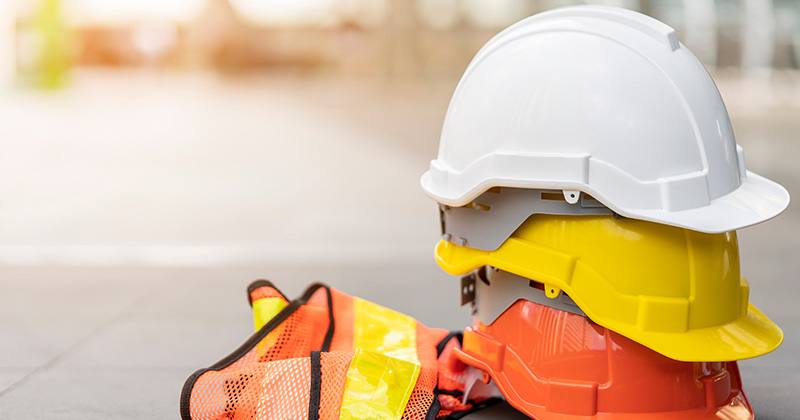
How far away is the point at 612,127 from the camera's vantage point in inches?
71.2

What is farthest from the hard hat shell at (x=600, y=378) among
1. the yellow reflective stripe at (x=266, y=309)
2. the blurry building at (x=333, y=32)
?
the blurry building at (x=333, y=32)

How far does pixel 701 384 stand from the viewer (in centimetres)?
196

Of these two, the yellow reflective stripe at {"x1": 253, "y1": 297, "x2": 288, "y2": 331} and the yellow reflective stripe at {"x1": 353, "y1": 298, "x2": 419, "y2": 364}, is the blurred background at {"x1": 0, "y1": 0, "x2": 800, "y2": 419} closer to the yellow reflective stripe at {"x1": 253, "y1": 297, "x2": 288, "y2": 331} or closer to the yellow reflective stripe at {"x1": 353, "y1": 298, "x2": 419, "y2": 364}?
the yellow reflective stripe at {"x1": 253, "y1": 297, "x2": 288, "y2": 331}

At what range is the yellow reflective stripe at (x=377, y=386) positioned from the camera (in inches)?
77.1

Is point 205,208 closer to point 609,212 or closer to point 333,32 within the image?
point 609,212

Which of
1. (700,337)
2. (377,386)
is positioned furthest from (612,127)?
(377,386)

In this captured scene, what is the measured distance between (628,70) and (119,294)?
2604 mm

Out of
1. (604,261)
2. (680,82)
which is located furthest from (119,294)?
(680,82)

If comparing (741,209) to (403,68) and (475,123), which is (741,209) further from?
(403,68)

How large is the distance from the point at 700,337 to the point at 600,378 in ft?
0.85

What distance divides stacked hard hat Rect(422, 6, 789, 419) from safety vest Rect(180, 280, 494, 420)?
244 mm

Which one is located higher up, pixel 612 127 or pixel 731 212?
pixel 612 127

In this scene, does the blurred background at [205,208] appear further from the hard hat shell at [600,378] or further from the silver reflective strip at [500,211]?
the silver reflective strip at [500,211]

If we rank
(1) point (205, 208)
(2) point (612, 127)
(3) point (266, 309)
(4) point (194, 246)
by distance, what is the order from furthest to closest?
(1) point (205, 208) < (4) point (194, 246) < (3) point (266, 309) < (2) point (612, 127)
